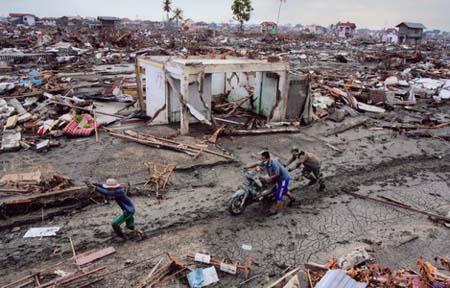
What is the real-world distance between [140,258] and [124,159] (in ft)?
15.0

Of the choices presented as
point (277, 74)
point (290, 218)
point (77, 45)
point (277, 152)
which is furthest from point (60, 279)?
point (77, 45)

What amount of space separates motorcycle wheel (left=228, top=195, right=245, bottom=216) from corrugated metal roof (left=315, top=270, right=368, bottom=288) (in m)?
2.78

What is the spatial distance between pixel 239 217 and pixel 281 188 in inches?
45.5

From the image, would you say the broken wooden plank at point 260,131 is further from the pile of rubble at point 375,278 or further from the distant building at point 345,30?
the distant building at point 345,30

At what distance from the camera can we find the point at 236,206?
733 centimetres

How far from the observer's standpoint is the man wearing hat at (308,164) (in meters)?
8.17

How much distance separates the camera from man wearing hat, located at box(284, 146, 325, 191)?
8172 mm

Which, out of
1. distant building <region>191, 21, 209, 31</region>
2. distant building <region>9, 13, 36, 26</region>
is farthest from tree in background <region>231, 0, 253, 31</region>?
distant building <region>9, 13, 36, 26</region>

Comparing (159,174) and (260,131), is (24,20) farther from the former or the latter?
(159,174)

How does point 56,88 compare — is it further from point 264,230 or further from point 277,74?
point 264,230

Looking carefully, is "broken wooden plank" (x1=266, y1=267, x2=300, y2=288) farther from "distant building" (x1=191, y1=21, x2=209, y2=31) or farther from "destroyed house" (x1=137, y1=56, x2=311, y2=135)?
"distant building" (x1=191, y1=21, x2=209, y2=31)

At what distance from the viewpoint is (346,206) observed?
8102 millimetres

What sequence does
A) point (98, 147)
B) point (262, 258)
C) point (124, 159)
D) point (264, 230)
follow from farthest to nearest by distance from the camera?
point (98, 147), point (124, 159), point (264, 230), point (262, 258)

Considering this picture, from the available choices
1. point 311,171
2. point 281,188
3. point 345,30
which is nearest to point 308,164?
point 311,171
